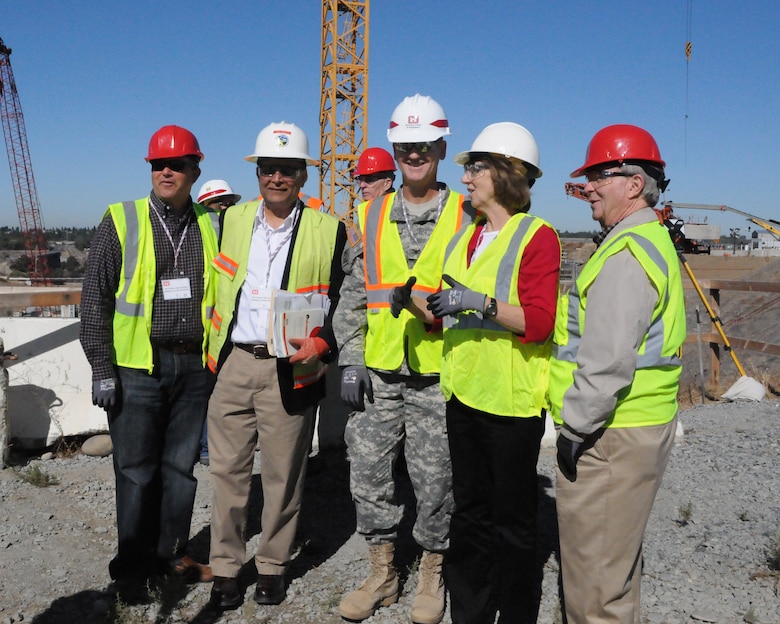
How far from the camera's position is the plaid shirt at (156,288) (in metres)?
3.44

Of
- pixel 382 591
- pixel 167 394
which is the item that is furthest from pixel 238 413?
pixel 382 591

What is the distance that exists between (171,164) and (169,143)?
0.11 m

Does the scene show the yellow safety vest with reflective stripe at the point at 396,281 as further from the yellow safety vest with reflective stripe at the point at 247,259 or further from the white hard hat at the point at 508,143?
the white hard hat at the point at 508,143

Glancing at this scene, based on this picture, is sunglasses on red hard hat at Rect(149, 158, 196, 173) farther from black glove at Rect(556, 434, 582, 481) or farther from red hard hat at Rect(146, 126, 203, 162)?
black glove at Rect(556, 434, 582, 481)

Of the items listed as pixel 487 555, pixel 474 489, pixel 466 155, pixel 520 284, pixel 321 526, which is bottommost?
pixel 321 526

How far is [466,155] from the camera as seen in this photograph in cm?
306

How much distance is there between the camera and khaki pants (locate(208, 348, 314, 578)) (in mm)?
3494

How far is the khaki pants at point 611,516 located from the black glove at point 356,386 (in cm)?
111

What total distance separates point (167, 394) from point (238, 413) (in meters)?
0.43

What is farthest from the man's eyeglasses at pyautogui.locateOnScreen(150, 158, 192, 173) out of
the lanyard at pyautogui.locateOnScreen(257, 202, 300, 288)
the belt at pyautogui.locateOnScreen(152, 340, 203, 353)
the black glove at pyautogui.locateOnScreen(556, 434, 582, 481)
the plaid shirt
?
the black glove at pyautogui.locateOnScreen(556, 434, 582, 481)

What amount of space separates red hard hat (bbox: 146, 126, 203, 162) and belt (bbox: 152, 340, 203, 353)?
0.95 m

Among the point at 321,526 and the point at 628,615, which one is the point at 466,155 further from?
the point at 321,526

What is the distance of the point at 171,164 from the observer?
139 inches

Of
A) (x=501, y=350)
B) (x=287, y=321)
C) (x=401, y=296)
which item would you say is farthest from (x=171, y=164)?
(x=501, y=350)
